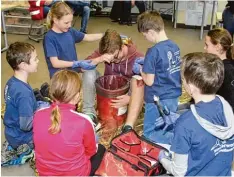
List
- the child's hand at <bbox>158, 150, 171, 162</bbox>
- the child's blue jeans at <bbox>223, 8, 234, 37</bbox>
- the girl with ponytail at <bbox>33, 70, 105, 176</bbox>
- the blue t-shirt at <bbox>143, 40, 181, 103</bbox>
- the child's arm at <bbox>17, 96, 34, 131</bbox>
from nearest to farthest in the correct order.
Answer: the girl with ponytail at <bbox>33, 70, 105, 176</bbox>
the child's hand at <bbox>158, 150, 171, 162</bbox>
the child's arm at <bbox>17, 96, 34, 131</bbox>
the blue t-shirt at <bbox>143, 40, 181, 103</bbox>
the child's blue jeans at <bbox>223, 8, 234, 37</bbox>

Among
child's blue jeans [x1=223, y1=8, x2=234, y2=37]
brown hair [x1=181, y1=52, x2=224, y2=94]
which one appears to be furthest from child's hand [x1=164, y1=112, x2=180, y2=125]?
child's blue jeans [x1=223, y1=8, x2=234, y2=37]

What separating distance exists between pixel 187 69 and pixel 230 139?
1.31 feet

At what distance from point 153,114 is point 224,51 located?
2.30ft

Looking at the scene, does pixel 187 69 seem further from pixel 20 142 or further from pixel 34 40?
pixel 34 40

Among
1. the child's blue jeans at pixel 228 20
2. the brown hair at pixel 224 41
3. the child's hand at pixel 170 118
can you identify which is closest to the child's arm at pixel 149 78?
the child's hand at pixel 170 118

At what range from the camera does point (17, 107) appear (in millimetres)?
2279

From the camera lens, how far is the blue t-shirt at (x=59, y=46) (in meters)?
2.80

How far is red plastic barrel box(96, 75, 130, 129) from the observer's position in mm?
2764

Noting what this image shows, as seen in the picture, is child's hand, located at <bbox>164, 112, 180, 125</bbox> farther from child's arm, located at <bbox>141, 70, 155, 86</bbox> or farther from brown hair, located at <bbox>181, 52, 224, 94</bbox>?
brown hair, located at <bbox>181, 52, 224, 94</bbox>

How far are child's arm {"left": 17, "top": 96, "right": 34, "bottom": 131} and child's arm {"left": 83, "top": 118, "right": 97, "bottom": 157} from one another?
563mm

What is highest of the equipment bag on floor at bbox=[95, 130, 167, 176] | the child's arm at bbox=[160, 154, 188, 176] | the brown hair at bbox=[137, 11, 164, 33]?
the brown hair at bbox=[137, 11, 164, 33]

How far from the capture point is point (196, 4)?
5902mm

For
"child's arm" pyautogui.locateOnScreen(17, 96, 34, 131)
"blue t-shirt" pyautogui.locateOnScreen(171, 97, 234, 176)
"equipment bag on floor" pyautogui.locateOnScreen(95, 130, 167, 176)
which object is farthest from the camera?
"child's arm" pyautogui.locateOnScreen(17, 96, 34, 131)

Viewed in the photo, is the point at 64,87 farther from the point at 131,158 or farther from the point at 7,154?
the point at 7,154
